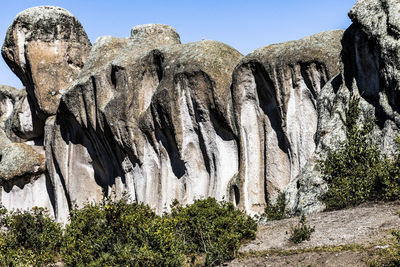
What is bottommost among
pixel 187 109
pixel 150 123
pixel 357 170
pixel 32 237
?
pixel 32 237

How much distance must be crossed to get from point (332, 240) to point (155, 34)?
67.7 feet

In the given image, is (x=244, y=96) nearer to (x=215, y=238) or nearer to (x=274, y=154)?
(x=274, y=154)

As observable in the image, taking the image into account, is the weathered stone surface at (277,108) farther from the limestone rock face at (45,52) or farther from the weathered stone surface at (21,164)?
the weathered stone surface at (21,164)

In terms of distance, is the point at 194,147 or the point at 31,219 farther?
the point at 194,147

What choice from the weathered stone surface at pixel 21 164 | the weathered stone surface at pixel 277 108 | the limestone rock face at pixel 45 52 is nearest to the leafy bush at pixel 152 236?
the weathered stone surface at pixel 277 108

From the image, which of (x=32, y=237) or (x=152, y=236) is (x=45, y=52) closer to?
(x=32, y=237)

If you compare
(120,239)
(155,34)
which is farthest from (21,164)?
(120,239)

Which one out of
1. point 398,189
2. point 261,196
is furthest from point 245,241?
point 261,196

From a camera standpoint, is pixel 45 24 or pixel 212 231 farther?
pixel 45 24

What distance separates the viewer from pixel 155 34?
31.7 m

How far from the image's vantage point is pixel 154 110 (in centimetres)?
2773

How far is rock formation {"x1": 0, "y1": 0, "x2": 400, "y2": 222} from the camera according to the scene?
19062 millimetres

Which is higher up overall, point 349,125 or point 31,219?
point 349,125

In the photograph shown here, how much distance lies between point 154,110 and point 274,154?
20.0ft
